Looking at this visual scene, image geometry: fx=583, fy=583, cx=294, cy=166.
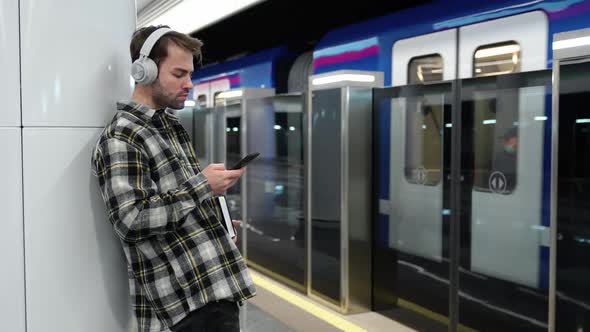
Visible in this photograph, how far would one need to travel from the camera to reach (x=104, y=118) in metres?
1.83

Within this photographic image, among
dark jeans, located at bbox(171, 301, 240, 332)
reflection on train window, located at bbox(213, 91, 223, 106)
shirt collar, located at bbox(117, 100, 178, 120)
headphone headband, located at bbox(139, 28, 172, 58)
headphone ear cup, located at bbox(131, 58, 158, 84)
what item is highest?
reflection on train window, located at bbox(213, 91, 223, 106)

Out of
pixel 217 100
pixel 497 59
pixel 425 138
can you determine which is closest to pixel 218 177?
pixel 425 138

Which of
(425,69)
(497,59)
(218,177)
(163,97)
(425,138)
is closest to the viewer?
(218,177)

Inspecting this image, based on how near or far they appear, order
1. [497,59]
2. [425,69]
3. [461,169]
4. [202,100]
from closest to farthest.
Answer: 1. [461,169]
2. [497,59]
3. [425,69]
4. [202,100]

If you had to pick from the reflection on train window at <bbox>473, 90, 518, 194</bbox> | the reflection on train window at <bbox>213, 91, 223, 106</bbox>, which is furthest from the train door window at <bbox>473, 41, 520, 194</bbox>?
the reflection on train window at <bbox>213, 91, 223, 106</bbox>

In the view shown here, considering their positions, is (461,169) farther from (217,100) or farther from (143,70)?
(217,100)

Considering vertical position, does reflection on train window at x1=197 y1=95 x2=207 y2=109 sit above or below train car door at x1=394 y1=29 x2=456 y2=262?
above

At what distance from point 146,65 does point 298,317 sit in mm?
3503

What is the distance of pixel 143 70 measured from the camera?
5.86 feet

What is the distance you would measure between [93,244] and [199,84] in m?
8.80

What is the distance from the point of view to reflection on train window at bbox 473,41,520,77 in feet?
13.2

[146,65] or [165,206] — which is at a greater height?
[146,65]

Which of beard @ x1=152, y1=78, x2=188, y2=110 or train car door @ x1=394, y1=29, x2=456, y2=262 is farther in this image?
train car door @ x1=394, y1=29, x2=456, y2=262

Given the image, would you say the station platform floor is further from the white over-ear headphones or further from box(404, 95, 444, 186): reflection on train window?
the white over-ear headphones
